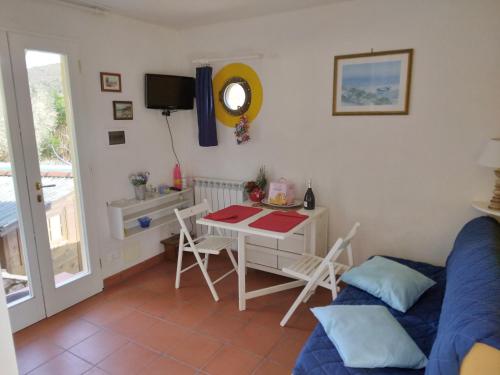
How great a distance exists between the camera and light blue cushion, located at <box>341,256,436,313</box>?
203 cm

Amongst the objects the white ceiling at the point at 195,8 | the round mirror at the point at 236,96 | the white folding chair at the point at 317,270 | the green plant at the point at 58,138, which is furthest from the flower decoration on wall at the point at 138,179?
the white folding chair at the point at 317,270

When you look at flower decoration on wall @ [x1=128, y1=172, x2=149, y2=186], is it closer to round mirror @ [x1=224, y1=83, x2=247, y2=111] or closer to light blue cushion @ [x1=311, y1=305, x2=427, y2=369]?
round mirror @ [x1=224, y1=83, x2=247, y2=111]

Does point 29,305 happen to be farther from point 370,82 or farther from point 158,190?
point 370,82

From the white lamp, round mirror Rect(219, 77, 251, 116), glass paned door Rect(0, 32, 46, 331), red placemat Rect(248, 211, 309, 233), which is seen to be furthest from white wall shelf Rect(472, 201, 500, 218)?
glass paned door Rect(0, 32, 46, 331)

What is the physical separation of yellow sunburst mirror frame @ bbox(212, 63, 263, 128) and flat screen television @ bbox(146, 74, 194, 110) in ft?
0.89

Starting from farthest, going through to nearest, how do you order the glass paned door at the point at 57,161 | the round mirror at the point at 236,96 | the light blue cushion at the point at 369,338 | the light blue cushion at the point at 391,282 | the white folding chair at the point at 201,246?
the round mirror at the point at 236,96 → the white folding chair at the point at 201,246 → the glass paned door at the point at 57,161 → the light blue cushion at the point at 391,282 → the light blue cushion at the point at 369,338

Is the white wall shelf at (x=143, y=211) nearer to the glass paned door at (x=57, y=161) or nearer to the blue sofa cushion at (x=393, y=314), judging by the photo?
the glass paned door at (x=57, y=161)

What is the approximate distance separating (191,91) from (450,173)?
242 cm

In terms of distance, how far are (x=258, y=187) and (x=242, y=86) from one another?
0.97 metres

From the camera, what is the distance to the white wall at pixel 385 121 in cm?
240

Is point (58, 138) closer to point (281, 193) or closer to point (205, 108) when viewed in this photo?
point (205, 108)

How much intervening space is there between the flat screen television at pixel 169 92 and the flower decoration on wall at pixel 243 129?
1.96ft

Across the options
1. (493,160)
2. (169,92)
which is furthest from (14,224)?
(493,160)

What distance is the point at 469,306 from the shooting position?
1.36 m
